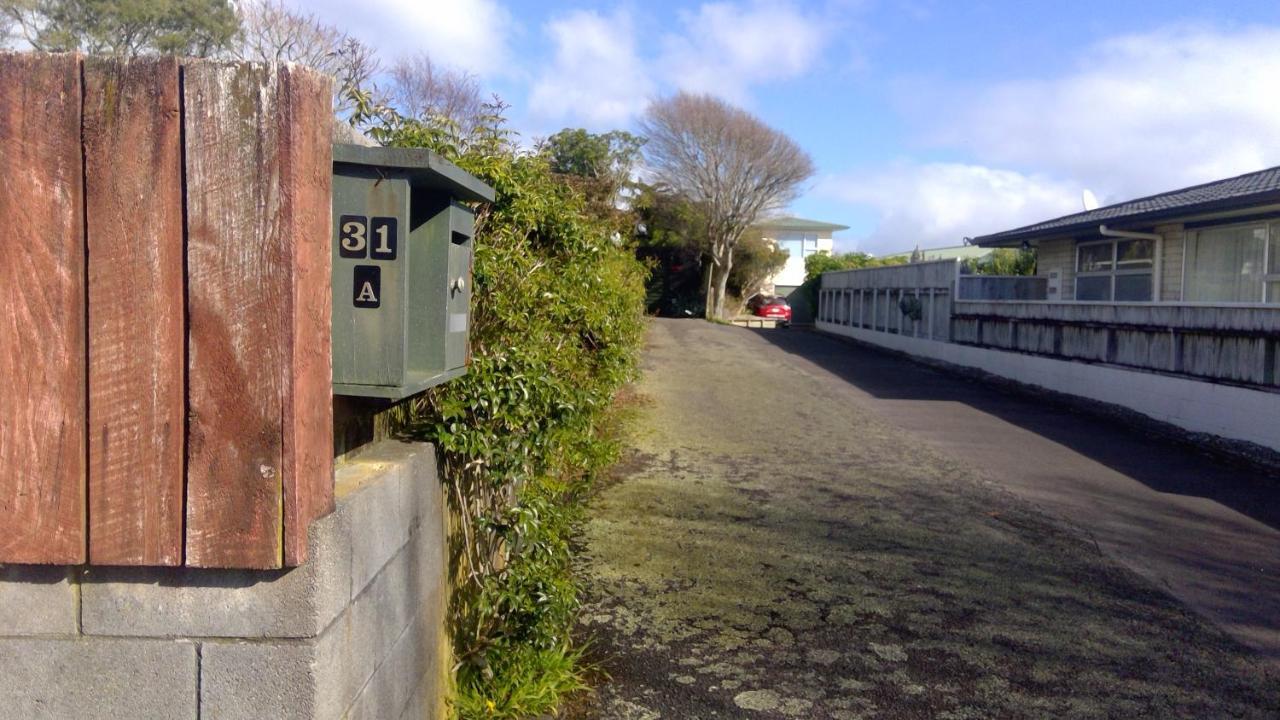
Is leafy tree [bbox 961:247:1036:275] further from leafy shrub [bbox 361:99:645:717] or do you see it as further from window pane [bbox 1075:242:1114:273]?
leafy shrub [bbox 361:99:645:717]

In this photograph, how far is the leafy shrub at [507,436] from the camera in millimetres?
3961

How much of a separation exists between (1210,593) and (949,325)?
1687 centimetres

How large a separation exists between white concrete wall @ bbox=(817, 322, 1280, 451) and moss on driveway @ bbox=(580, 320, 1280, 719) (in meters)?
4.31

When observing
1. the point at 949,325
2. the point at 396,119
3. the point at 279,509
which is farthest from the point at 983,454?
the point at 949,325

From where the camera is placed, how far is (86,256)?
2.46 metres

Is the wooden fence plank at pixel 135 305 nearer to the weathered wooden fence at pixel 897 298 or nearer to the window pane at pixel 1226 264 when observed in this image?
the window pane at pixel 1226 264

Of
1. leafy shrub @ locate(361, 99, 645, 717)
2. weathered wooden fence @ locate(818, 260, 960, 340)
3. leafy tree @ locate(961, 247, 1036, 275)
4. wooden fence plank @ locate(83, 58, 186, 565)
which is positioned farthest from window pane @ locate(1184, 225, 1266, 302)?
wooden fence plank @ locate(83, 58, 186, 565)

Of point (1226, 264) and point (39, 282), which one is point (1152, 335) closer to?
point (1226, 264)

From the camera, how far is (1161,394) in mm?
13492

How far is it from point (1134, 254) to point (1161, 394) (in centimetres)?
668

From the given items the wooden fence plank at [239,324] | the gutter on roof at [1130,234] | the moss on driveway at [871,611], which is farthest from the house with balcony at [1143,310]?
the wooden fence plank at [239,324]

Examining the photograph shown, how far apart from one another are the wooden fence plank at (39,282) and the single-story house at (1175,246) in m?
14.5

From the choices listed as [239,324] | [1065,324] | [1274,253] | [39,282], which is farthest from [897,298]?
[39,282]

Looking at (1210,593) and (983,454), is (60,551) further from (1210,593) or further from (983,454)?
(983,454)
